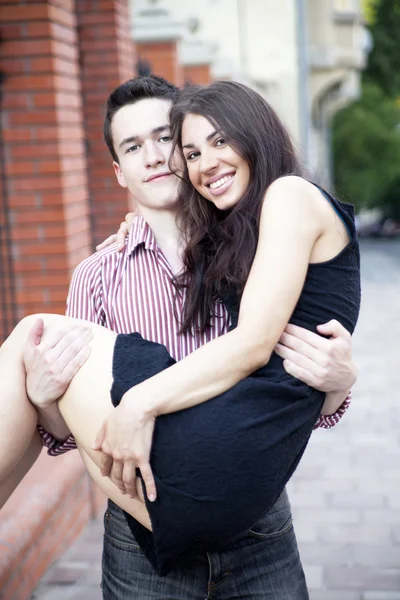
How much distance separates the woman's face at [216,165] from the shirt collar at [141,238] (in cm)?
26

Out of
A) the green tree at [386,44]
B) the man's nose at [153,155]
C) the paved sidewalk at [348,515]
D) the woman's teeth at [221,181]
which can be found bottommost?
the paved sidewalk at [348,515]

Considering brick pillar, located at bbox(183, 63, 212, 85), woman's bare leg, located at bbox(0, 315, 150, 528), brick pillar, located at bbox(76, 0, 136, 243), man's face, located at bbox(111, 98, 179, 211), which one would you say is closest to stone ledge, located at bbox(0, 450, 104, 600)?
woman's bare leg, located at bbox(0, 315, 150, 528)

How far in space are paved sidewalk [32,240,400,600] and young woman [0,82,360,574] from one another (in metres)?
2.34

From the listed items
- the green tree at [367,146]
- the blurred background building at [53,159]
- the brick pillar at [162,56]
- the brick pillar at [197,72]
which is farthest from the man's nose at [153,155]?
the green tree at [367,146]

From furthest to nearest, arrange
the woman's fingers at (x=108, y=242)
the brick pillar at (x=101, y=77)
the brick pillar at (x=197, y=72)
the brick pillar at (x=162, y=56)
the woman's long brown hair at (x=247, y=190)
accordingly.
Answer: the brick pillar at (x=197, y=72)
the brick pillar at (x=162, y=56)
the brick pillar at (x=101, y=77)
the woman's fingers at (x=108, y=242)
the woman's long brown hair at (x=247, y=190)

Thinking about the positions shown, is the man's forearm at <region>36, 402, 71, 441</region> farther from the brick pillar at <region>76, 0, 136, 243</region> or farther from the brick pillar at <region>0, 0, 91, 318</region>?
the brick pillar at <region>76, 0, 136, 243</region>

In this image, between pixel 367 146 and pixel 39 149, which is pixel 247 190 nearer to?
pixel 39 149

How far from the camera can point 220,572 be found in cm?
250

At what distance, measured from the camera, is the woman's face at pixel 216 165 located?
8.20 ft

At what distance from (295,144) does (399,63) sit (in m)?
35.6

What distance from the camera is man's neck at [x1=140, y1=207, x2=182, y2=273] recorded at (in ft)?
8.96

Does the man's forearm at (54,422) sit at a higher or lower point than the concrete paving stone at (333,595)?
higher

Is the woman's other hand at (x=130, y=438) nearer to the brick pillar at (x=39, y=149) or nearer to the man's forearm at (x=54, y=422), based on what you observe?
the man's forearm at (x=54, y=422)

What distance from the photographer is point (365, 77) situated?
1499 inches
